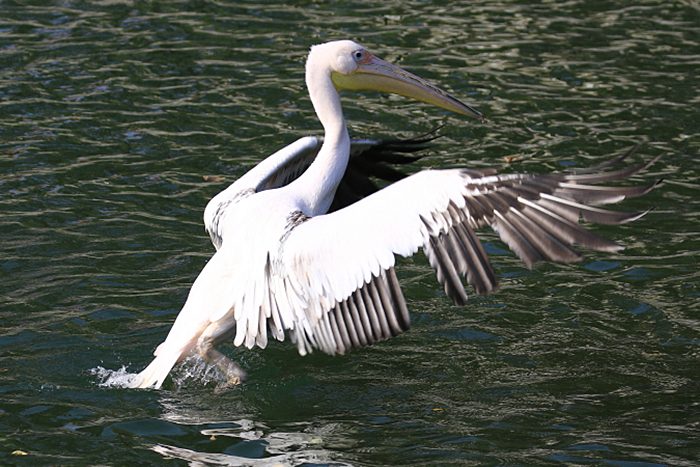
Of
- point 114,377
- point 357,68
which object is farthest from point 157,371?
point 357,68

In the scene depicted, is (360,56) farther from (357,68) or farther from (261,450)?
(261,450)

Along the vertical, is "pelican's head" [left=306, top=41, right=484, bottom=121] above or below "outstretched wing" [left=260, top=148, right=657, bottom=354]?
above

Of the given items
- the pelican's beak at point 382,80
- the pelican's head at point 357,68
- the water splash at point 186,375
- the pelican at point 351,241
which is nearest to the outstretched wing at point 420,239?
the pelican at point 351,241

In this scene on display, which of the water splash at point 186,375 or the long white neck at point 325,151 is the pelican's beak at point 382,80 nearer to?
the long white neck at point 325,151

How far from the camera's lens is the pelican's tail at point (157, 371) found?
4875 mm

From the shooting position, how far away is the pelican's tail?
488 cm

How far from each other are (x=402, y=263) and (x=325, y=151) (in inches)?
57.6

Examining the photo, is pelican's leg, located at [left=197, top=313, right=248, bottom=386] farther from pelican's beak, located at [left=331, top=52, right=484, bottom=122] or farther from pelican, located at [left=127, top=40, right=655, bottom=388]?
pelican's beak, located at [left=331, top=52, right=484, bottom=122]

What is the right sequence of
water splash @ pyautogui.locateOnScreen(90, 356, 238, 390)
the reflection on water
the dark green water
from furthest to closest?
water splash @ pyautogui.locateOnScreen(90, 356, 238, 390) < the dark green water < the reflection on water

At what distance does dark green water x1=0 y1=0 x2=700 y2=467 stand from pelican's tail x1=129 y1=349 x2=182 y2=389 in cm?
8

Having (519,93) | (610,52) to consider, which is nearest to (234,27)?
(519,93)

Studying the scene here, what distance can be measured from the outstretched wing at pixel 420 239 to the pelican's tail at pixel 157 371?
2.24 ft

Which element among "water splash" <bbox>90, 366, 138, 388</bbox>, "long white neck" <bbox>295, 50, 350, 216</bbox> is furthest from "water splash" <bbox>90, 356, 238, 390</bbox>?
"long white neck" <bbox>295, 50, 350, 216</bbox>

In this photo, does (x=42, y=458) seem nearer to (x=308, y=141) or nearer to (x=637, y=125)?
(x=308, y=141)
